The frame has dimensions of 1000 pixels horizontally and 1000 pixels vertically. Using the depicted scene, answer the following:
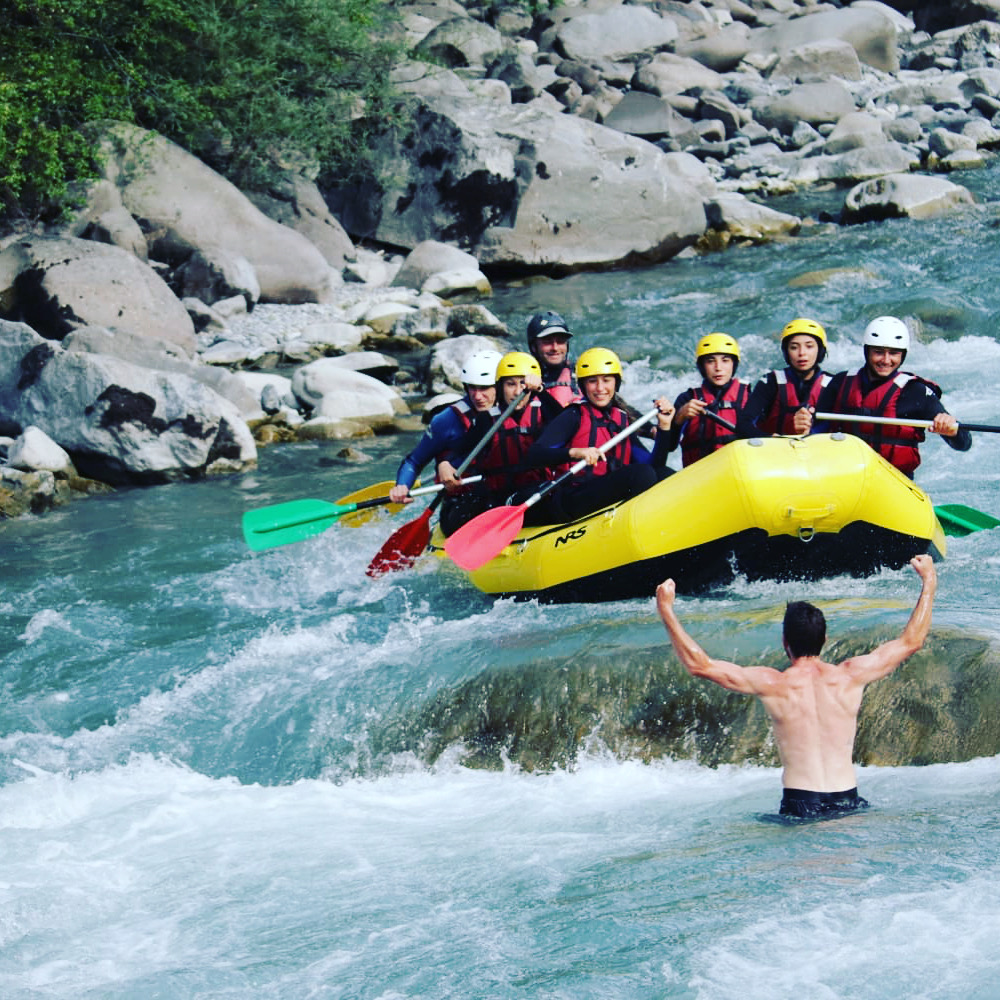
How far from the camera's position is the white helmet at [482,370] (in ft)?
24.2

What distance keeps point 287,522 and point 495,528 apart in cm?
144

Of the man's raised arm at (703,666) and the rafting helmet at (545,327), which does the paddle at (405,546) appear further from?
the man's raised arm at (703,666)

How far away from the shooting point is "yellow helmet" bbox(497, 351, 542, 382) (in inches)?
281

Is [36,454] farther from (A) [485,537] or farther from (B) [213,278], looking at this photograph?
(B) [213,278]

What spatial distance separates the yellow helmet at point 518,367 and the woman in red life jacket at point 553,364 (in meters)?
0.14

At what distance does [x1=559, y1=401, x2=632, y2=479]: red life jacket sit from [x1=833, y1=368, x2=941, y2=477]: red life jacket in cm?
106

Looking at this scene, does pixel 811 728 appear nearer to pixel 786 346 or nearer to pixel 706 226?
pixel 786 346

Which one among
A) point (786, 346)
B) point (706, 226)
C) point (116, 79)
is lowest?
point (786, 346)

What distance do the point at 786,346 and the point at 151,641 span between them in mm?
3495

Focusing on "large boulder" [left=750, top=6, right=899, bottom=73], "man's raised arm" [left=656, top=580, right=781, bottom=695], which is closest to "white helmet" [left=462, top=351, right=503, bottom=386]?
"man's raised arm" [left=656, top=580, right=781, bottom=695]

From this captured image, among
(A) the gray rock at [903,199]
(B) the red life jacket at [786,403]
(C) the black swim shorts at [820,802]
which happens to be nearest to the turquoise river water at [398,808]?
(C) the black swim shorts at [820,802]

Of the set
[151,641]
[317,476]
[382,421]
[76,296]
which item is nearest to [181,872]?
[151,641]

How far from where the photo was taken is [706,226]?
56.0ft

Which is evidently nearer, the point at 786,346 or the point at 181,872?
the point at 181,872
